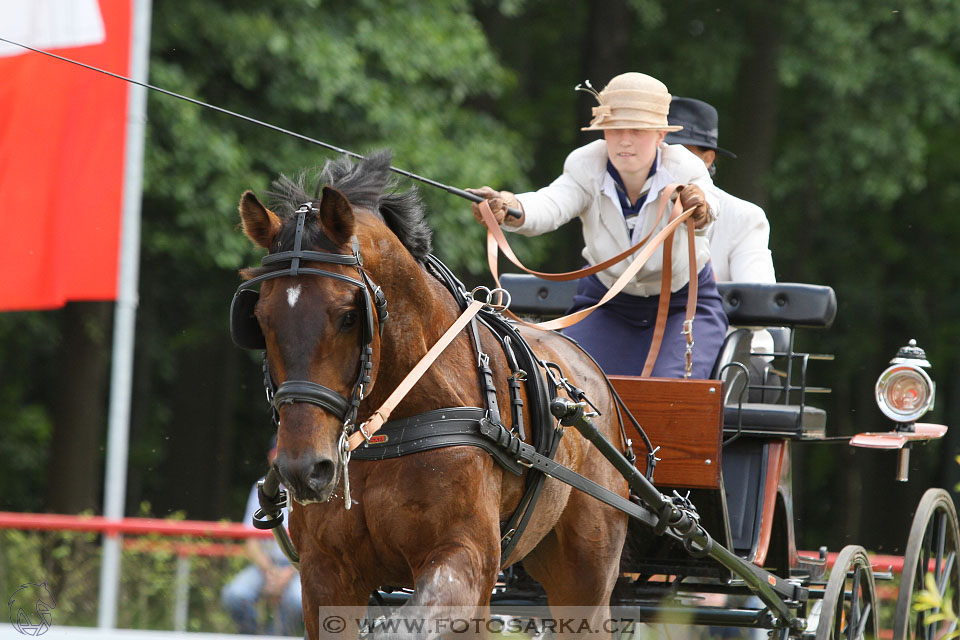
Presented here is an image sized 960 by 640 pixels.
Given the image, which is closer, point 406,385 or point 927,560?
point 406,385

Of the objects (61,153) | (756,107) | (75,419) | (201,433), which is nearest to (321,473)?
(61,153)

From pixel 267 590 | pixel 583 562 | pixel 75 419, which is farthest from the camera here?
pixel 75 419

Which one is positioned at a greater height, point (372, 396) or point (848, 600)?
point (372, 396)

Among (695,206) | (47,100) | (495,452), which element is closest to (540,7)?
(47,100)

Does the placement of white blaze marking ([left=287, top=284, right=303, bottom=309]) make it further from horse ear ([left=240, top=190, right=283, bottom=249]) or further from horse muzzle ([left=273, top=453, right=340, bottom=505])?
horse muzzle ([left=273, top=453, right=340, bottom=505])

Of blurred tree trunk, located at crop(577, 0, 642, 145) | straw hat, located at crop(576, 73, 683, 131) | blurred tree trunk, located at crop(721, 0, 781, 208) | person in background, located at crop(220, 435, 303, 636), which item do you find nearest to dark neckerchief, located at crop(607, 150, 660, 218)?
straw hat, located at crop(576, 73, 683, 131)

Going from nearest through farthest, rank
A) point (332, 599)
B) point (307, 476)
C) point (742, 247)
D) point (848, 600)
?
point (307, 476) → point (332, 599) → point (848, 600) → point (742, 247)

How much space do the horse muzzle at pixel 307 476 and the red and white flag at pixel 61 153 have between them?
5018mm

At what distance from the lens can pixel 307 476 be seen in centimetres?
299

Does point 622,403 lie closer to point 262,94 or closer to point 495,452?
point 495,452

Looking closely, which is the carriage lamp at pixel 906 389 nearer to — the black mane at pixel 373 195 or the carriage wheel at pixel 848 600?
the carriage wheel at pixel 848 600

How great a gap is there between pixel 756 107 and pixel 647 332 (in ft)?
27.5

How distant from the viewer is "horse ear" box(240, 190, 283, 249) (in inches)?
128

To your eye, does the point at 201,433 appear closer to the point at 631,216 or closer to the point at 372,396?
the point at 631,216
